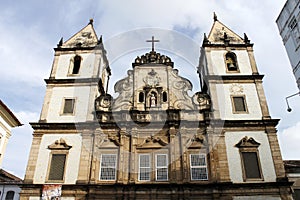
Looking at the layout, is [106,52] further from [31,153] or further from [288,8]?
[288,8]

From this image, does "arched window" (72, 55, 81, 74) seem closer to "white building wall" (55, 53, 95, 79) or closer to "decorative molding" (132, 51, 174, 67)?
"white building wall" (55, 53, 95, 79)

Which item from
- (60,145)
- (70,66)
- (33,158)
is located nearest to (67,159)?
(60,145)

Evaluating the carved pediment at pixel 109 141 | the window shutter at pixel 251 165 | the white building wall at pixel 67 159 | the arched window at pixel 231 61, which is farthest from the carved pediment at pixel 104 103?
the window shutter at pixel 251 165

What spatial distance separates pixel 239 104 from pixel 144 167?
8.53 meters

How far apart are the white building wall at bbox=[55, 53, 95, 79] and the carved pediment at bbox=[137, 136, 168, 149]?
737cm

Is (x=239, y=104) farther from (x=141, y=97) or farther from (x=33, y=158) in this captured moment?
(x=33, y=158)

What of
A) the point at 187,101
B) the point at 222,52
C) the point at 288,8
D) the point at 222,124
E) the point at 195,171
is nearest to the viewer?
the point at 288,8

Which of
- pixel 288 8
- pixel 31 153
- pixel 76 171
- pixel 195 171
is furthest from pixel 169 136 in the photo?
pixel 288 8

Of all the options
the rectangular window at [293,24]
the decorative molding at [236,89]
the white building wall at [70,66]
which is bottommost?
the decorative molding at [236,89]

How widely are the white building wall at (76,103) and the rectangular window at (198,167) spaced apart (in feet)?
25.5

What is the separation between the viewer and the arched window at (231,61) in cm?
2384

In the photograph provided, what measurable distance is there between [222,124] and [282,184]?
5211 millimetres

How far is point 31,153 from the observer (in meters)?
19.5

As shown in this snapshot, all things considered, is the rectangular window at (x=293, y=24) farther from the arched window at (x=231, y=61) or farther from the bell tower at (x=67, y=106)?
the bell tower at (x=67, y=106)
